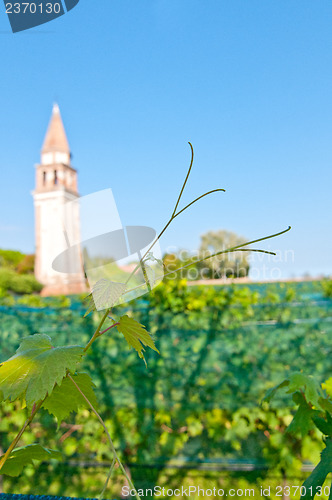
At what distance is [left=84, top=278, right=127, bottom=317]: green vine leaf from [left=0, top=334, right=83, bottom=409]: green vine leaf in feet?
0.21

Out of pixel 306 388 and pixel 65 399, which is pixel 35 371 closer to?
pixel 65 399

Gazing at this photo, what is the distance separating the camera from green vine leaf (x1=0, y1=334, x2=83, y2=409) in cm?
50

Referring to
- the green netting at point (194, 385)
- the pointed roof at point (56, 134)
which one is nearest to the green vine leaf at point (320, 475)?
the green netting at point (194, 385)

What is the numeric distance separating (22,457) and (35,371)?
237 mm

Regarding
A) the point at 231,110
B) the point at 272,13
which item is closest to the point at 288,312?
the point at 272,13

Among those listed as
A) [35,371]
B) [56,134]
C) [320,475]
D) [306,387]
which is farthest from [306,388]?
[56,134]

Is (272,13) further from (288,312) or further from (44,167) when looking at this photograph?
(44,167)

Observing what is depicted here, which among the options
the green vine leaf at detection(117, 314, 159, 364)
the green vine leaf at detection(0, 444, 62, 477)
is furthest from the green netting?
the green vine leaf at detection(117, 314, 159, 364)

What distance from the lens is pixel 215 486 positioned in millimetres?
2516

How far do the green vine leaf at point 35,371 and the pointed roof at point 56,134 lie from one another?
130 ft

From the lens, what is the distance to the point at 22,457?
2.19 ft

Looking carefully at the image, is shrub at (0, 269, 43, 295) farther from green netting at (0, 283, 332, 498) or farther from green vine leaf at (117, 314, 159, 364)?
green vine leaf at (117, 314, 159, 364)

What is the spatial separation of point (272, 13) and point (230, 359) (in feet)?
25.4

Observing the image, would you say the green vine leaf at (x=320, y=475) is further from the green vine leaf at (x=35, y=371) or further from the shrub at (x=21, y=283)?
the shrub at (x=21, y=283)
